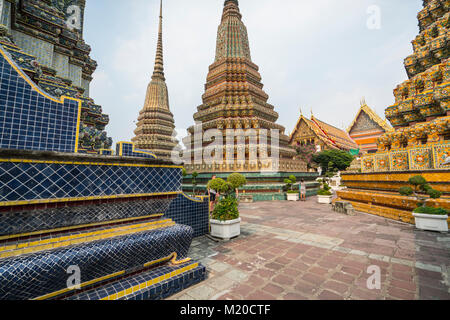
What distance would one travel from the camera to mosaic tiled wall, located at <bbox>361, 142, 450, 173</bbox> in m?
6.90

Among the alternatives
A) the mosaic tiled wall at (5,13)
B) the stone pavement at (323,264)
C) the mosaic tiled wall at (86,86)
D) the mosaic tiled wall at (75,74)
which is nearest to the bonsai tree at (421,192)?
the stone pavement at (323,264)

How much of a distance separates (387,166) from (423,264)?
674 centimetres

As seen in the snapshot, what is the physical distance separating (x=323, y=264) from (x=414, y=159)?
710 cm

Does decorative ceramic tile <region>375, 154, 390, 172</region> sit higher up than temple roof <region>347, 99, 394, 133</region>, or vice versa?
temple roof <region>347, 99, 394, 133</region>

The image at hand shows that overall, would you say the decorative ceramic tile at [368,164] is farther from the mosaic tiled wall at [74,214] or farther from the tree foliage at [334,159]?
the tree foliage at [334,159]

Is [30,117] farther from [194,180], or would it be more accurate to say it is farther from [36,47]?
[194,180]

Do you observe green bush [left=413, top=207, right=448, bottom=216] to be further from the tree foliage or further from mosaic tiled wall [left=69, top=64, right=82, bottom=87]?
the tree foliage

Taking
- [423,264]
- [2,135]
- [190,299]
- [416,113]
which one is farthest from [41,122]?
[416,113]

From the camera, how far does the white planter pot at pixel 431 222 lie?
539cm

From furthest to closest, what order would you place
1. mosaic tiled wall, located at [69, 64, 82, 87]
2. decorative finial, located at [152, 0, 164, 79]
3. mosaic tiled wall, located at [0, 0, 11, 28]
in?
decorative finial, located at [152, 0, 164, 79], mosaic tiled wall, located at [69, 64, 82, 87], mosaic tiled wall, located at [0, 0, 11, 28]

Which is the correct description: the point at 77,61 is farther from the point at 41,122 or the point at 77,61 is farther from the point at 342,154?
the point at 342,154
